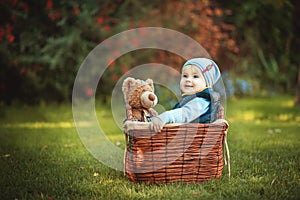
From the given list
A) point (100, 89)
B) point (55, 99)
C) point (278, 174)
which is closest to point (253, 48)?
point (100, 89)

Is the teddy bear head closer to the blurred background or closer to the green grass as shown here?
the green grass

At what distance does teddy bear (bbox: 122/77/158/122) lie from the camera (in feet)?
10.2

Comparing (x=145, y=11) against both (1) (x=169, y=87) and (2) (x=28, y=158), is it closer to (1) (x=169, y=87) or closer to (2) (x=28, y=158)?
(1) (x=169, y=87)

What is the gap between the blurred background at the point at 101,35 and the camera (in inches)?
288

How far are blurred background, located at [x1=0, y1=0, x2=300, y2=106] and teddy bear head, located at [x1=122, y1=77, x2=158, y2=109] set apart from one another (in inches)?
151

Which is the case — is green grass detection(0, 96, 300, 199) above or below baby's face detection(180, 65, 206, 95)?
below

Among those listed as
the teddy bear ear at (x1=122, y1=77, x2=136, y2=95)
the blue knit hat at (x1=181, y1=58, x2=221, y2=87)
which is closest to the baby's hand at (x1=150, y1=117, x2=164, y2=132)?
the teddy bear ear at (x1=122, y1=77, x2=136, y2=95)

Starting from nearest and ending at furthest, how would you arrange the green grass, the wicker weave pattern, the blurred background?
the green grass < the wicker weave pattern < the blurred background

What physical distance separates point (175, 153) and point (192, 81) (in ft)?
1.83

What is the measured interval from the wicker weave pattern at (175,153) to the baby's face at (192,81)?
13.9 inches

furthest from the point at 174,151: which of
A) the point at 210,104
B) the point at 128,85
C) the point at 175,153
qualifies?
the point at 128,85

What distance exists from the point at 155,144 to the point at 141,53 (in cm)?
570

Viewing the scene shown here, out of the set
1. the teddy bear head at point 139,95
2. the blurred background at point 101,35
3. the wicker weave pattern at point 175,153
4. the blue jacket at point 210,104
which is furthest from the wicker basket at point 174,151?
the blurred background at point 101,35

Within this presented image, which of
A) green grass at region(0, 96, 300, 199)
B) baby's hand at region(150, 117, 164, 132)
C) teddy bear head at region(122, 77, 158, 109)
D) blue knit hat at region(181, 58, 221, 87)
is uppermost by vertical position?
blue knit hat at region(181, 58, 221, 87)
